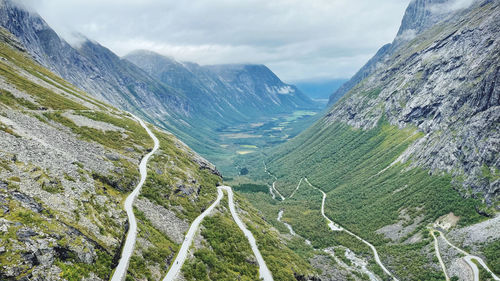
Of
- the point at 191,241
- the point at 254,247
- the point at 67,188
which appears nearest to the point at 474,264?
the point at 254,247

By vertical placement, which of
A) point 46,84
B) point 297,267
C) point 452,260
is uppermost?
point 46,84

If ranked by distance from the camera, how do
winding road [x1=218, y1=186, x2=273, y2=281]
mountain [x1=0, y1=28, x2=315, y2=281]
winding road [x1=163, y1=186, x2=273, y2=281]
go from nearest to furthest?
mountain [x1=0, y1=28, x2=315, y2=281] < winding road [x1=163, y1=186, x2=273, y2=281] < winding road [x1=218, y1=186, x2=273, y2=281]

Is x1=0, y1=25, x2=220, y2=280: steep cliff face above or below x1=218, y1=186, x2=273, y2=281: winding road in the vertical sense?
above

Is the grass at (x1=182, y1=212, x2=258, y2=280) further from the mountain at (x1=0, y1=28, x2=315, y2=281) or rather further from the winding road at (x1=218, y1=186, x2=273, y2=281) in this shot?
the winding road at (x1=218, y1=186, x2=273, y2=281)

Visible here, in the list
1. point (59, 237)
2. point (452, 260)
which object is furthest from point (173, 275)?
point (452, 260)

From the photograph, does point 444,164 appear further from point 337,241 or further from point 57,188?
point 57,188

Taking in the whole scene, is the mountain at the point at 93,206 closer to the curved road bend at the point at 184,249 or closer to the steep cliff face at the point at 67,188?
the steep cliff face at the point at 67,188

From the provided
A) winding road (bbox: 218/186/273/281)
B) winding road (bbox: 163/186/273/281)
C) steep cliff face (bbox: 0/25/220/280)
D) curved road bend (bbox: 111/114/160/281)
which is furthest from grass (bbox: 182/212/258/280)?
curved road bend (bbox: 111/114/160/281)

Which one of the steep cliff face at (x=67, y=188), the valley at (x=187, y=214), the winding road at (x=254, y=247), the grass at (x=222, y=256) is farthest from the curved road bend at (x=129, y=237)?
the winding road at (x=254, y=247)
